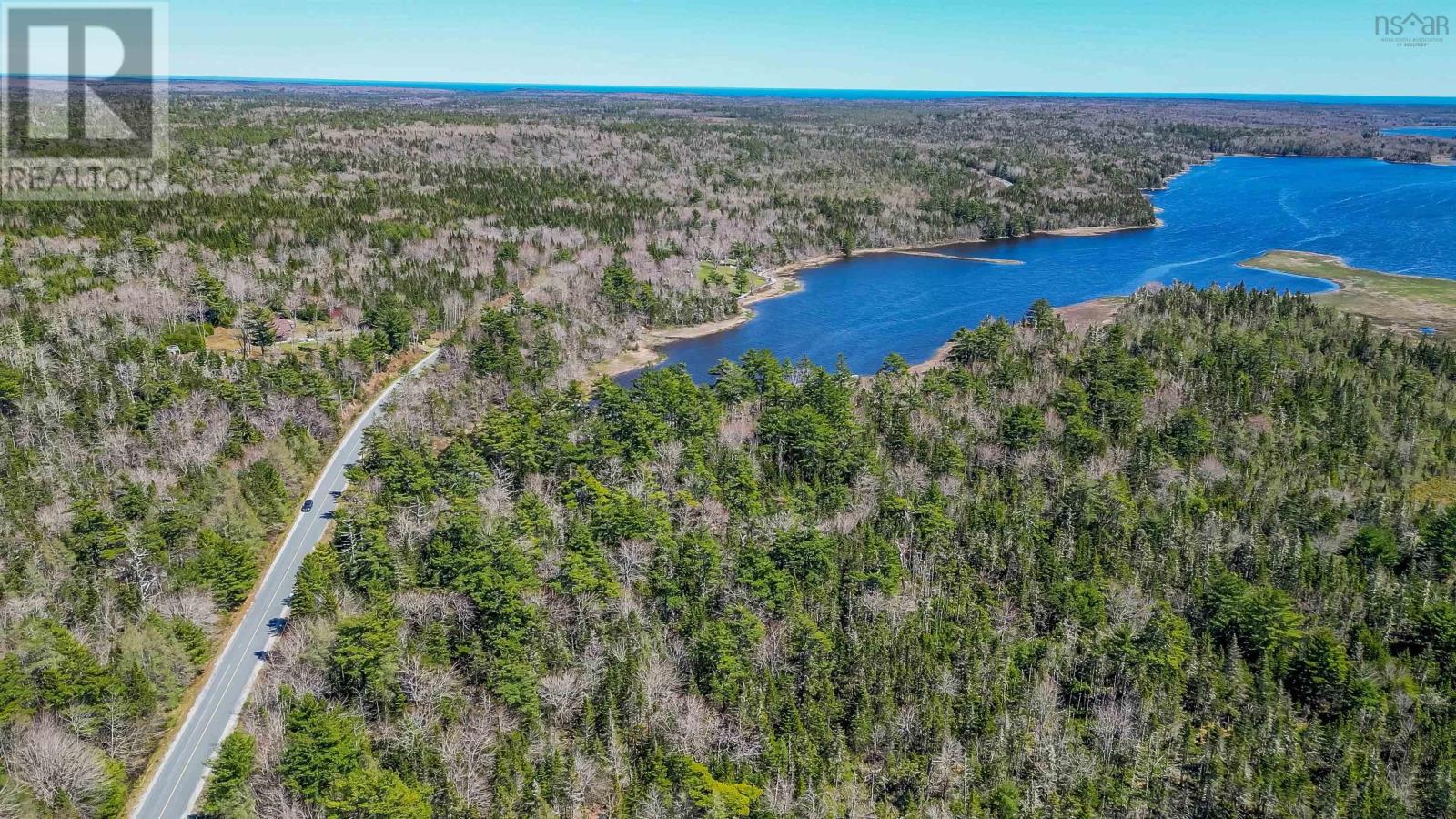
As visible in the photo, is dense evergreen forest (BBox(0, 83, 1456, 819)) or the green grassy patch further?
the green grassy patch

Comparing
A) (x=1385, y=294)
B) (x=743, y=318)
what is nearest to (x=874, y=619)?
(x=743, y=318)

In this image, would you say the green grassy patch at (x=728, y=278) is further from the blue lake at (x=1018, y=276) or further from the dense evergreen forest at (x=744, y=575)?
the dense evergreen forest at (x=744, y=575)

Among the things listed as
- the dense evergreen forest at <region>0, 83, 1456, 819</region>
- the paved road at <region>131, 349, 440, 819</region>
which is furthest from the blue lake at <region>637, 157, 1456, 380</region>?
the paved road at <region>131, 349, 440, 819</region>

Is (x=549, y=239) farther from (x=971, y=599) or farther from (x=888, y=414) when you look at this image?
(x=971, y=599)

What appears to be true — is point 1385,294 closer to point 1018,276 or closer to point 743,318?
point 1018,276

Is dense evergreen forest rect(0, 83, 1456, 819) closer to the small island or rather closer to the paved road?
the paved road

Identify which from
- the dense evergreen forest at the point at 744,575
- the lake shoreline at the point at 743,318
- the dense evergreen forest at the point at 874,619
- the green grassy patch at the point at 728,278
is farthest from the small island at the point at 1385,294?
the green grassy patch at the point at 728,278
